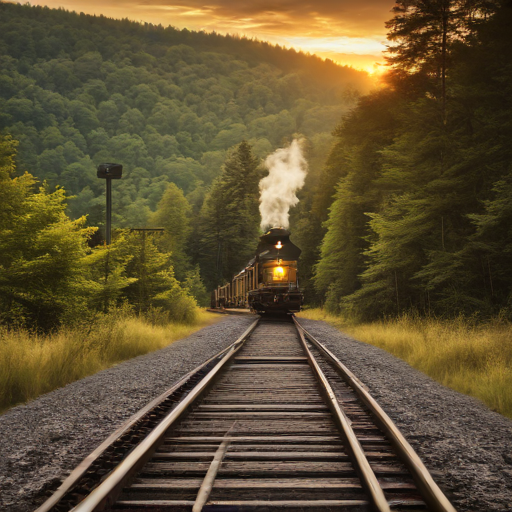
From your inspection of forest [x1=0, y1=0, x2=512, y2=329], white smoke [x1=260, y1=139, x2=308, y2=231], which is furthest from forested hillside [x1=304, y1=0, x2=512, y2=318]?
white smoke [x1=260, y1=139, x2=308, y2=231]

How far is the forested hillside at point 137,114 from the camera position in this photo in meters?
112

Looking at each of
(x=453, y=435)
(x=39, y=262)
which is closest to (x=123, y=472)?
(x=453, y=435)

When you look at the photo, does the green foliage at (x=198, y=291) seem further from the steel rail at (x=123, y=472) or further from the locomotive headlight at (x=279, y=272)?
the steel rail at (x=123, y=472)

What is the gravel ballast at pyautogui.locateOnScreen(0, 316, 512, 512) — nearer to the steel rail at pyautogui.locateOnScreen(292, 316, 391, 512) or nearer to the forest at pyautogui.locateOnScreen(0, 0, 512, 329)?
the steel rail at pyautogui.locateOnScreen(292, 316, 391, 512)

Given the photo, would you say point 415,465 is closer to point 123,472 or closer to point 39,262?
point 123,472

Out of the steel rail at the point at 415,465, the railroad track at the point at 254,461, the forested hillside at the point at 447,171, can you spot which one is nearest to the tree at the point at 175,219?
the forested hillside at the point at 447,171

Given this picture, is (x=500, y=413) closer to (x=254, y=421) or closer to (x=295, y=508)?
(x=254, y=421)

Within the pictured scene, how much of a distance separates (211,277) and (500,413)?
68997 millimetres

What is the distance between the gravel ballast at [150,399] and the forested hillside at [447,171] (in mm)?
7481

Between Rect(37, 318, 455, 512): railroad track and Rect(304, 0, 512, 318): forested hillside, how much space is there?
10.6 metres

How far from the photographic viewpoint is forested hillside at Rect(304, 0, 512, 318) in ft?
54.3

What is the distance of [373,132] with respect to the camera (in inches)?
990

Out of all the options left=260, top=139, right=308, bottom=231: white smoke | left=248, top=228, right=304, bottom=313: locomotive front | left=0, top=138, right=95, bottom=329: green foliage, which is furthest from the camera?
left=260, top=139, right=308, bottom=231: white smoke

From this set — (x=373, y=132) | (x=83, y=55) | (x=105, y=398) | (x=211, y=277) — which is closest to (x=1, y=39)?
(x=83, y=55)
